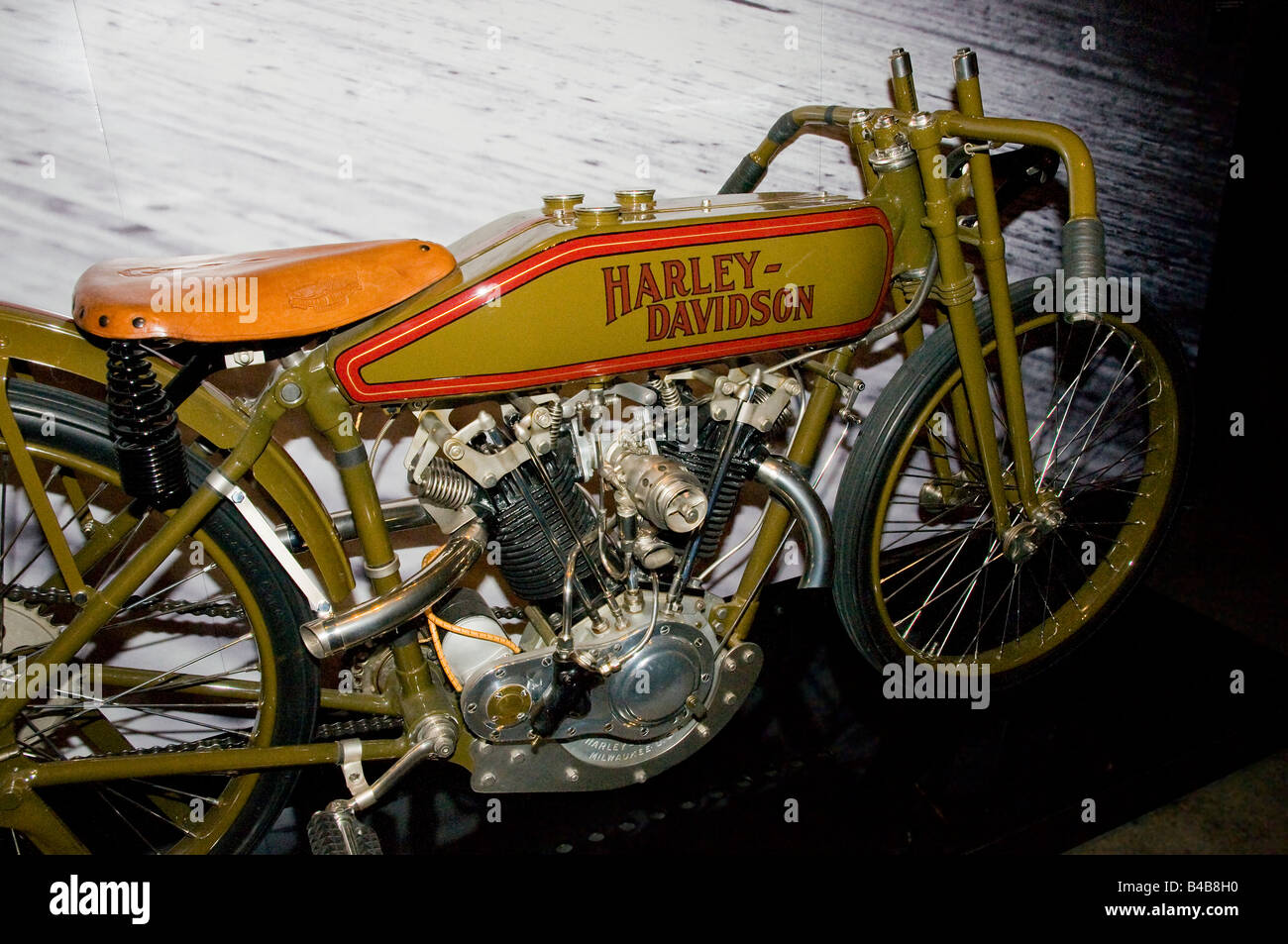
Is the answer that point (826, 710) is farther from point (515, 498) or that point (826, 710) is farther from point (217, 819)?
point (217, 819)

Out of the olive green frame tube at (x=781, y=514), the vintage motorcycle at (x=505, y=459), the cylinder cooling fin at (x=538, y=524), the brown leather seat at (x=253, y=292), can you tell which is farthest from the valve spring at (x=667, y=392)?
the brown leather seat at (x=253, y=292)

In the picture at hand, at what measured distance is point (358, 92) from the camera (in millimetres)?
1786

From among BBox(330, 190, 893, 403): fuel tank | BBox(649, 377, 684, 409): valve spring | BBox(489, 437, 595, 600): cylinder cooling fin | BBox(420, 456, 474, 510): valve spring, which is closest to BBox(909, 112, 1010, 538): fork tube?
BBox(330, 190, 893, 403): fuel tank

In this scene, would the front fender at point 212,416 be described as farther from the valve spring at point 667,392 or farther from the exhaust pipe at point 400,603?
the valve spring at point 667,392

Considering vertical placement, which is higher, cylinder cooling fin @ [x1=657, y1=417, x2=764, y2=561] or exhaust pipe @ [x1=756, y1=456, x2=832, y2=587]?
cylinder cooling fin @ [x1=657, y1=417, x2=764, y2=561]

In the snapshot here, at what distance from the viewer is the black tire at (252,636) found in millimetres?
1354

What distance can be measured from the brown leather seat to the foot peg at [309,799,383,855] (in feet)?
2.51

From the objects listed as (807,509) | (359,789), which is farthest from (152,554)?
(807,509)

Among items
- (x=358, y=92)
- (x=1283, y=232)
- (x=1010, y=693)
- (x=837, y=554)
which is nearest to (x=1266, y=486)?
(x=1283, y=232)

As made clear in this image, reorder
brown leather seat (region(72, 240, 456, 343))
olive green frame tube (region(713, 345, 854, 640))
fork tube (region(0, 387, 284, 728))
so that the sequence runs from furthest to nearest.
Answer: olive green frame tube (region(713, 345, 854, 640)) → fork tube (region(0, 387, 284, 728)) → brown leather seat (region(72, 240, 456, 343))

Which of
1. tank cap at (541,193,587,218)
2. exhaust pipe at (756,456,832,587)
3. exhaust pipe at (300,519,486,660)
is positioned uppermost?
tank cap at (541,193,587,218)

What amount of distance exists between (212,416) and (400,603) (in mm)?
415

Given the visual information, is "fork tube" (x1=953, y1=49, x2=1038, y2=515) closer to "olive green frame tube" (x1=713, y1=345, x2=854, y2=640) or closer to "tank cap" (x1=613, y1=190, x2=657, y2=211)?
"olive green frame tube" (x1=713, y1=345, x2=854, y2=640)

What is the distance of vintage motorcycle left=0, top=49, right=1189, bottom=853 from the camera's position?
4.45ft
